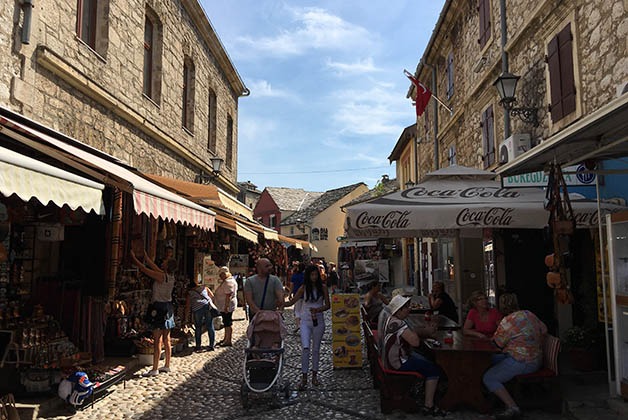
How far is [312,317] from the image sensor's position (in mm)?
6148

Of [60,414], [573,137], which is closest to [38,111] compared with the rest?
[60,414]

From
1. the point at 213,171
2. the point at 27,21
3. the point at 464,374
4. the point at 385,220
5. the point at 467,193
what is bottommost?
the point at 464,374

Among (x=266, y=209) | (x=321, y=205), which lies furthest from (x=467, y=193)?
(x=266, y=209)

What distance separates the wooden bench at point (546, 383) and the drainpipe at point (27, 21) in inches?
291

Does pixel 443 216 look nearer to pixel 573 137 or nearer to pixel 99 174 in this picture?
pixel 573 137

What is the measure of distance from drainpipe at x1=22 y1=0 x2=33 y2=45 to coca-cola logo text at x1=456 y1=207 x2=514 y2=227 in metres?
6.16

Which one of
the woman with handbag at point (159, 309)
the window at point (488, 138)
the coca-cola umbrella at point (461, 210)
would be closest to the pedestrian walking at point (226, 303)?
the woman with handbag at point (159, 309)

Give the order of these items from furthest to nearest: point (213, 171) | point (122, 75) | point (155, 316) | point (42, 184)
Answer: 1. point (213, 171)
2. point (122, 75)
3. point (155, 316)
4. point (42, 184)

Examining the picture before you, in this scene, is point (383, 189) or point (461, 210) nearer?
point (461, 210)

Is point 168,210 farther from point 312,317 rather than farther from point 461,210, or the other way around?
point 461,210

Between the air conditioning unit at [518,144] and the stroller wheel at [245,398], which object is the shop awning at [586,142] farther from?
the stroller wheel at [245,398]

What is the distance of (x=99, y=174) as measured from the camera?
15.9 feet

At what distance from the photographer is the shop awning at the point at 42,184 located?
126 inches

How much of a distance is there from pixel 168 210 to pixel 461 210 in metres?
3.43
